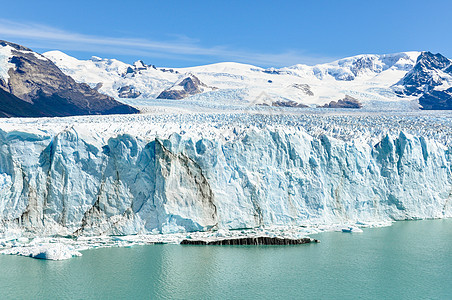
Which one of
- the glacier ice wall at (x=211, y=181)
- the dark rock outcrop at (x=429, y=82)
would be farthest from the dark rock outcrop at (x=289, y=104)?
the glacier ice wall at (x=211, y=181)

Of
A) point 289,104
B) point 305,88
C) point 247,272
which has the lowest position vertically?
point 247,272

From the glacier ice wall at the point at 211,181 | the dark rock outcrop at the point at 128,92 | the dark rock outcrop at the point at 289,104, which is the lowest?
the glacier ice wall at the point at 211,181

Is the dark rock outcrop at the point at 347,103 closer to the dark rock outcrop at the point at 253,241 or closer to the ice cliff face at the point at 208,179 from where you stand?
the ice cliff face at the point at 208,179

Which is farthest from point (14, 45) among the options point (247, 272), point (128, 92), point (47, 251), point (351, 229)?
point (247, 272)

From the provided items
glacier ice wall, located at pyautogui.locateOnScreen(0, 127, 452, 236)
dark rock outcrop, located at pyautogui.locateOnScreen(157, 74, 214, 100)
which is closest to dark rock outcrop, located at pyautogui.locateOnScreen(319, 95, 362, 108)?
glacier ice wall, located at pyautogui.locateOnScreen(0, 127, 452, 236)

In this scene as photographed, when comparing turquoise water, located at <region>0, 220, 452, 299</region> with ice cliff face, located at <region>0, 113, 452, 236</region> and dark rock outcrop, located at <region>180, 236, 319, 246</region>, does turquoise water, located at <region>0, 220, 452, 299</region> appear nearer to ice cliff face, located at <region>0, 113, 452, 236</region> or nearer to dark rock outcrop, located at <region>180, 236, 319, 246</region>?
dark rock outcrop, located at <region>180, 236, 319, 246</region>

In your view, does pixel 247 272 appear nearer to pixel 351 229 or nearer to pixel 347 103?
pixel 351 229
